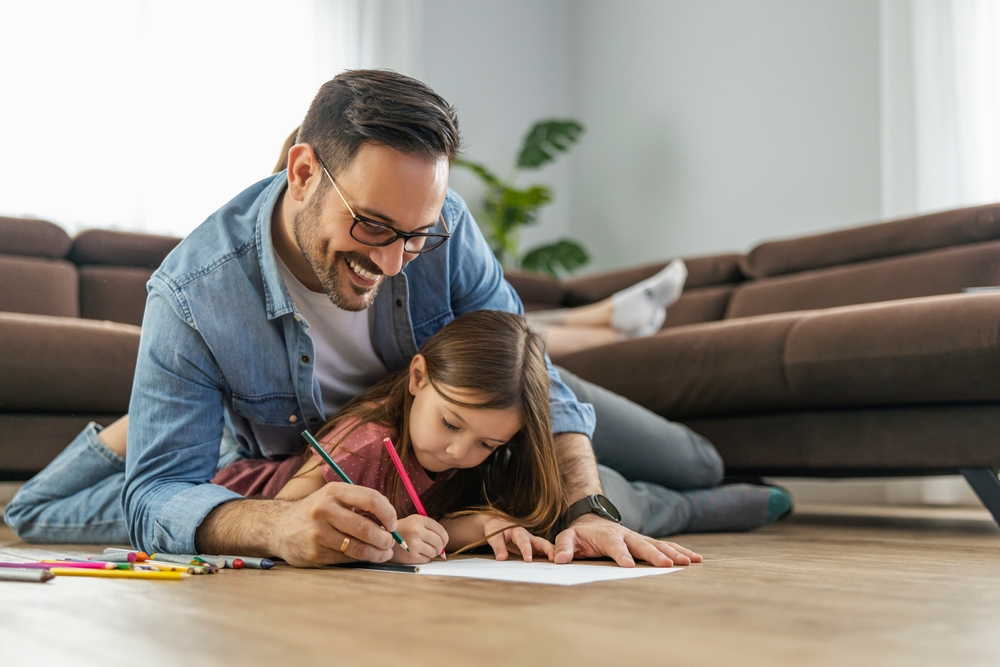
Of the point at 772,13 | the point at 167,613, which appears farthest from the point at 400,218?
the point at 772,13

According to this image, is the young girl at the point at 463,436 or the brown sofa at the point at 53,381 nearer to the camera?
the young girl at the point at 463,436

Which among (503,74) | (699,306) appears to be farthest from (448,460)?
(503,74)

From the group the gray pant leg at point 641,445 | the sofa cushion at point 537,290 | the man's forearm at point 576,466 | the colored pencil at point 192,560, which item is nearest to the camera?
the colored pencil at point 192,560

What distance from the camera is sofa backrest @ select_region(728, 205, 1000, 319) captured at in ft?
7.59

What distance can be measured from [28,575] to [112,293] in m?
1.77

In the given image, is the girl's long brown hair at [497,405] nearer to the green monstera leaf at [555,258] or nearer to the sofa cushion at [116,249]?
the sofa cushion at [116,249]

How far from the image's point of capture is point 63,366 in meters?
1.86

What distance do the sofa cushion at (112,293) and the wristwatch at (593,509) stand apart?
168 centimetres

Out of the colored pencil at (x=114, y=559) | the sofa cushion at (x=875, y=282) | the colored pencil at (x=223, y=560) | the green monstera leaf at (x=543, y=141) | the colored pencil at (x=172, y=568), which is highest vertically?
the green monstera leaf at (x=543, y=141)

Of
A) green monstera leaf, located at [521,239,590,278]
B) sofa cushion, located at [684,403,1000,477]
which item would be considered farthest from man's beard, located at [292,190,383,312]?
green monstera leaf, located at [521,239,590,278]

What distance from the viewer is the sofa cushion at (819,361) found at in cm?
163

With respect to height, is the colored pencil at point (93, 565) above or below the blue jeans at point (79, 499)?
above

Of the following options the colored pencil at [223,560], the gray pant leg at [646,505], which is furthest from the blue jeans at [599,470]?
the colored pencil at [223,560]

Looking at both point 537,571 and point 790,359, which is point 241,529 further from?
point 790,359
